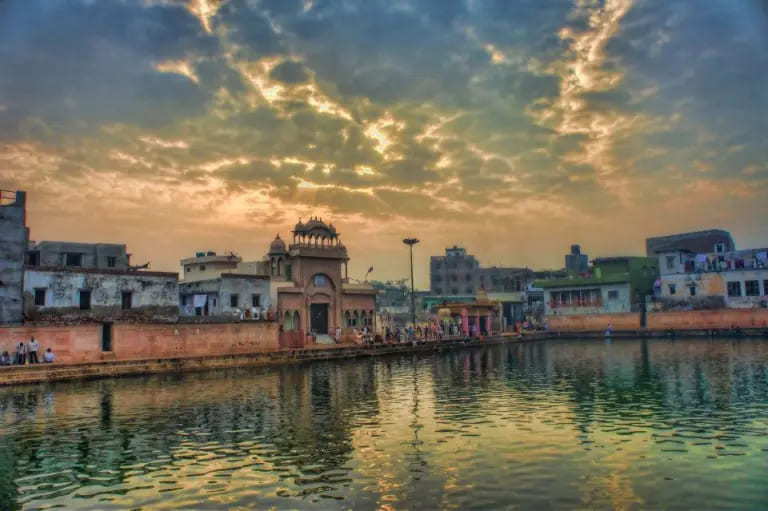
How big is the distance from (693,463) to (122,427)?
57.1ft

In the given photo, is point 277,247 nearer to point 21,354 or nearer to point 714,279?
point 21,354

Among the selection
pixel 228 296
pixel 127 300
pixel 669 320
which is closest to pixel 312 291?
pixel 228 296

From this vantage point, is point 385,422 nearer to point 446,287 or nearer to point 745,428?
point 745,428

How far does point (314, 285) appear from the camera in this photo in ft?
188

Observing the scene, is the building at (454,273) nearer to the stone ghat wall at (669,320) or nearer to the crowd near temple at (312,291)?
the crowd near temple at (312,291)

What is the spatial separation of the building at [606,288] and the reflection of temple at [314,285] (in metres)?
35.2

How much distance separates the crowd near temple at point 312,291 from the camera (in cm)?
4075

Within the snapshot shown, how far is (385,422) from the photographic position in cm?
2178

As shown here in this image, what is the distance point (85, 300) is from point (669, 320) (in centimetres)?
6360

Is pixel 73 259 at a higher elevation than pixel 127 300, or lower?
higher

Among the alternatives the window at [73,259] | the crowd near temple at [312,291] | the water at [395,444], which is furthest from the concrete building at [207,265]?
the water at [395,444]

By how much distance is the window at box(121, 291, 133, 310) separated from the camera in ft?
A: 145

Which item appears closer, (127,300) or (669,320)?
(127,300)

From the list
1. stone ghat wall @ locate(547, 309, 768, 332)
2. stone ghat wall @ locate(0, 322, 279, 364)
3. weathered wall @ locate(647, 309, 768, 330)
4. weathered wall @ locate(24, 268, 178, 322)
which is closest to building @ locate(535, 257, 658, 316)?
stone ghat wall @ locate(547, 309, 768, 332)
